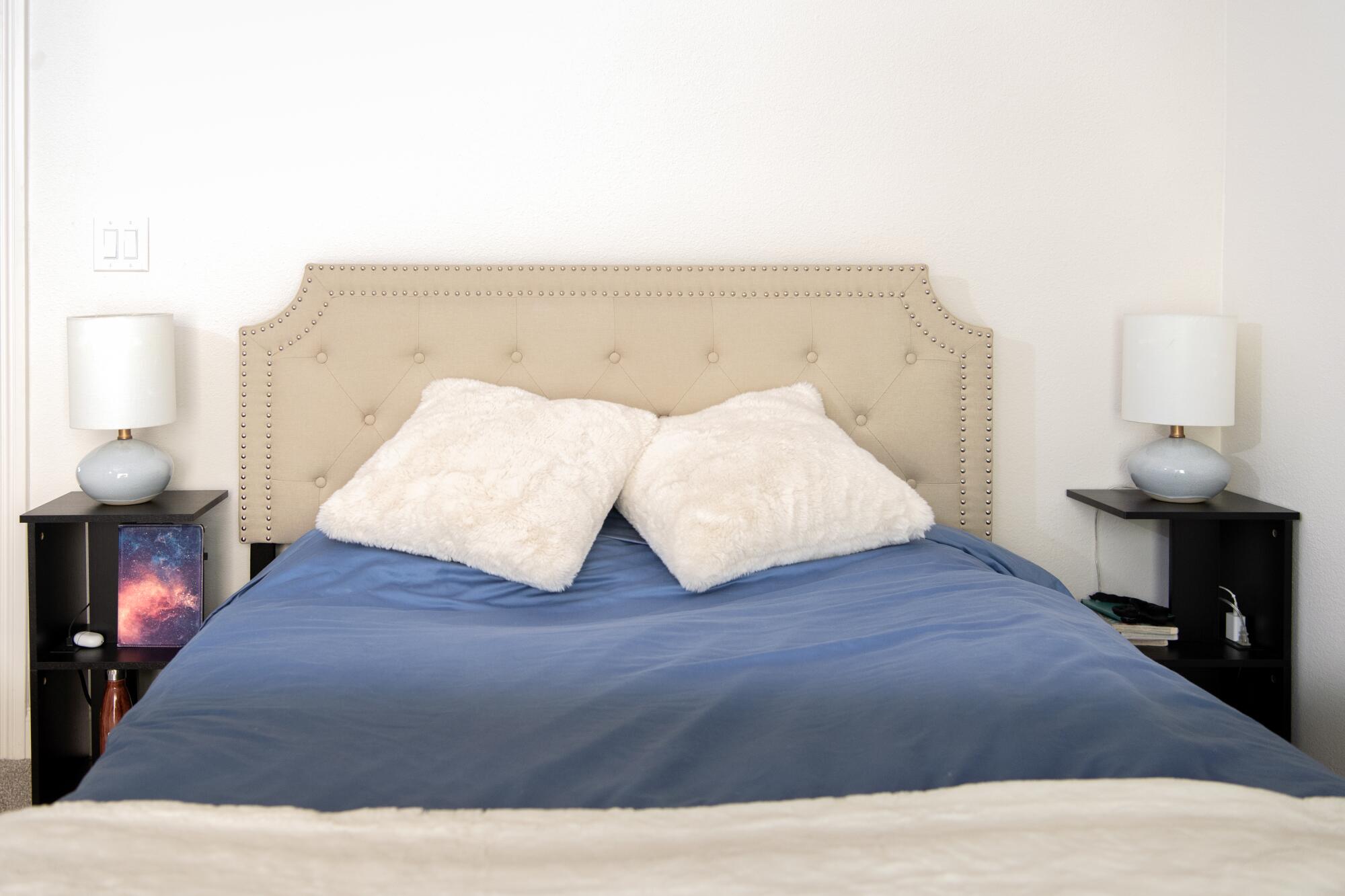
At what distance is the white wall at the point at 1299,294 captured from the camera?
2.18 meters

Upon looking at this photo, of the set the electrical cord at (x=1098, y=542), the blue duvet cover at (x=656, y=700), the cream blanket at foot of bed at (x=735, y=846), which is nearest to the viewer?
the cream blanket at foot of bed at (x=735, y=846)

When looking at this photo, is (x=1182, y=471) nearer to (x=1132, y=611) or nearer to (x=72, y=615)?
(x=1132, y=611)

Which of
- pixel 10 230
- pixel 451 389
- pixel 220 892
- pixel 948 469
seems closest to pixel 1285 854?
pixel 220 892

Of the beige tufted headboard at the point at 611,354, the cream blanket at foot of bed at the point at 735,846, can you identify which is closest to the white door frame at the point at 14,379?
the beige tufted headboard at the point at 611,354

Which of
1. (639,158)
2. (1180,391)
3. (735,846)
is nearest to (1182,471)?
(1180,391)

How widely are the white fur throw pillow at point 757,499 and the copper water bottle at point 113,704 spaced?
1186mm

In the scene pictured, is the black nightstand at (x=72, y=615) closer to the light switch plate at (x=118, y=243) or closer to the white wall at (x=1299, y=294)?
the light switch plate at (x=118, y=243)

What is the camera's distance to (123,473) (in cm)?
225

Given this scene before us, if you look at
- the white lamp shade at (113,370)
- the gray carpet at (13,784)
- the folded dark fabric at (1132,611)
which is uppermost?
the white lamp shade at (113,370)

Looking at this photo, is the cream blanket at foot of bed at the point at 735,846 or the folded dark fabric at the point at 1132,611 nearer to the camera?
the cream blanket at foot of bed at the point at 735,846

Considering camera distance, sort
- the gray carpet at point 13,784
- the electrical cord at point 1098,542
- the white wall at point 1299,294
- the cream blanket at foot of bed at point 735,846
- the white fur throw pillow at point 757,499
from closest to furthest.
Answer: the cream blanket at foot of bed at point 735,846
the white fur throw pillow at point 757,499
the white wall at point 1299,294
the gray carpet at point 13,784
the electrical cord at point 1098,542

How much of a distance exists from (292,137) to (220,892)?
81.4 inches

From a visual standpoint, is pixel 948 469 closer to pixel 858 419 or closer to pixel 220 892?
pixel 858 419

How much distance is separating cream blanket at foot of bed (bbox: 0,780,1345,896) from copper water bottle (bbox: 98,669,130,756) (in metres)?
1.49
